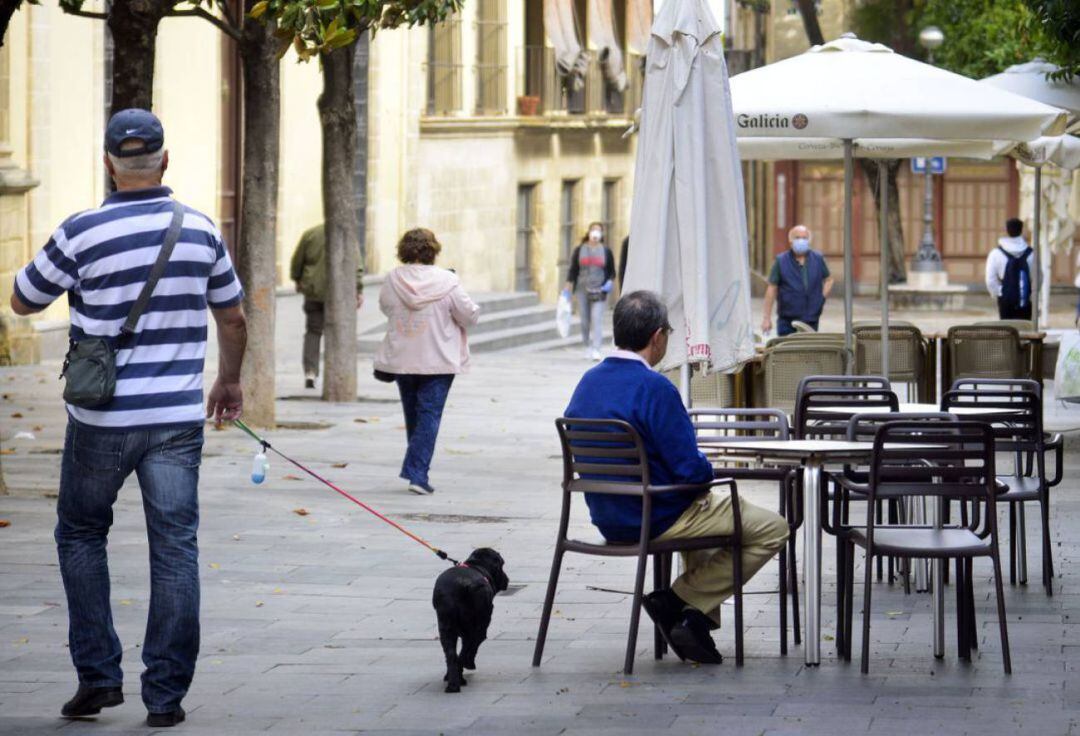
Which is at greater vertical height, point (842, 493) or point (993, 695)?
point (842, 493)

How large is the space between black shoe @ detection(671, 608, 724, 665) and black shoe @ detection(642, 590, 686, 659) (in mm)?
21

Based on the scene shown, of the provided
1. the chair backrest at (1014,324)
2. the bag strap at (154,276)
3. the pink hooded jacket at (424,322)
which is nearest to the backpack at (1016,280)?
the chair backrest at (1014,324)

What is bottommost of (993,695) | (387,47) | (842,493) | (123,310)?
(993,695)

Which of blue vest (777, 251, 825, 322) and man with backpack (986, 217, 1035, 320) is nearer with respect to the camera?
blue vest (777, 251, 825, 322)

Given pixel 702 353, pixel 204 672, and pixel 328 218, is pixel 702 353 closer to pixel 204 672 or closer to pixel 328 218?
pixel 204 672

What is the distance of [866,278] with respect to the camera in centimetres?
4831

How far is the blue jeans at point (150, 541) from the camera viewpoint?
21.2 ft

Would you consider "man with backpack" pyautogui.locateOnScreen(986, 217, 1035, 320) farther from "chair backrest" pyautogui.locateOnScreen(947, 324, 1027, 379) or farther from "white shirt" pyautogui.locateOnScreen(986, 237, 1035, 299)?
"chair backrest" pyautogui.locateOnScreen(947, 324, 1027, 379)

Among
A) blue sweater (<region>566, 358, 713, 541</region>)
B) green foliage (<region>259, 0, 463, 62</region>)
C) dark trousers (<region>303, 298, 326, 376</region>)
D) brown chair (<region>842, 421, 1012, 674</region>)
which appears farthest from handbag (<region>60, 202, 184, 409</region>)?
dark trousers (<region>303, 298, 326, 376</region>)

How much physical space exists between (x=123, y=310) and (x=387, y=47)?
27.3 meters

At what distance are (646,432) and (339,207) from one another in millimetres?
11538

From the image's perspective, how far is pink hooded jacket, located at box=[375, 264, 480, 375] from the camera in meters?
12.8

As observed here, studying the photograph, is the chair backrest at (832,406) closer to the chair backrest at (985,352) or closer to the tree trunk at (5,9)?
the tree trunk at (5,9)

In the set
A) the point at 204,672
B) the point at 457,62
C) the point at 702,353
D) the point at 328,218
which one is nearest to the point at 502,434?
the point at 328,218
